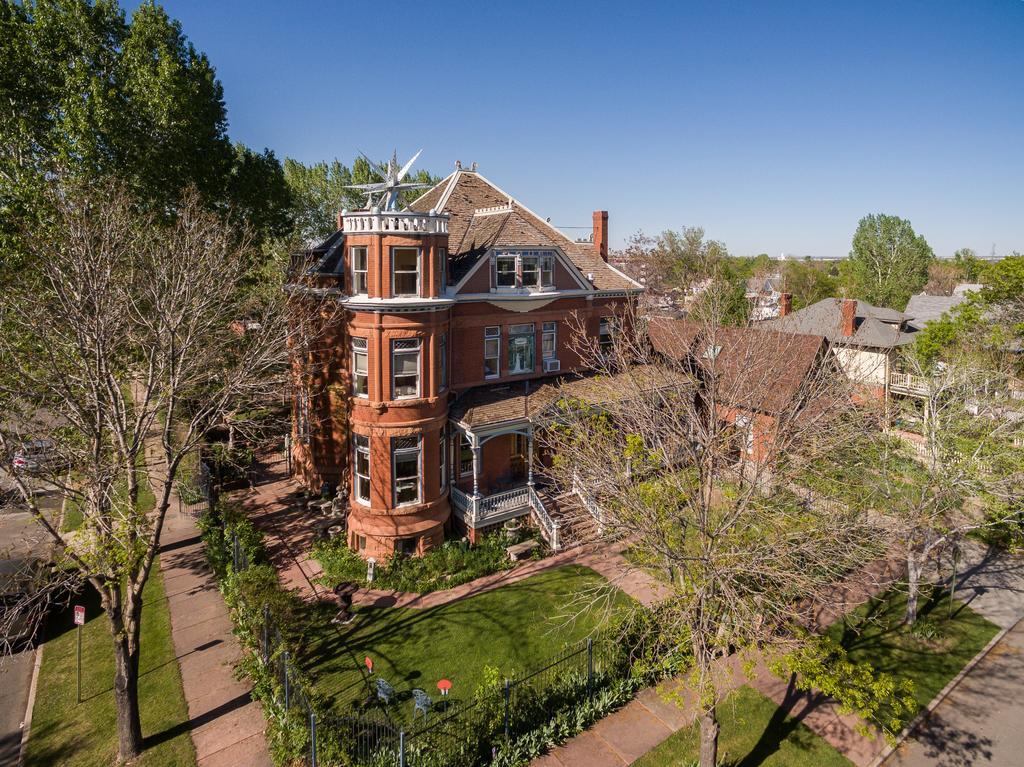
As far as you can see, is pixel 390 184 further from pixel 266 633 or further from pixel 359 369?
pixel 266 633

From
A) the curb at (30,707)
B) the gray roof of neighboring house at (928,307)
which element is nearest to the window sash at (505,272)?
the curb at (30,707)

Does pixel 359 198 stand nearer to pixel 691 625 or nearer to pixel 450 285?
pixel 450 285

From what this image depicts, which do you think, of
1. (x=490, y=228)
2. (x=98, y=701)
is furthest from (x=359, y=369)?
(x=98, y=701)

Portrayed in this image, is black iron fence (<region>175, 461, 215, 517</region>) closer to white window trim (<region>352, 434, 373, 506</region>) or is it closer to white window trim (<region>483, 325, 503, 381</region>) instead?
white window trim (<region>352, 434, 373, 506</region>)

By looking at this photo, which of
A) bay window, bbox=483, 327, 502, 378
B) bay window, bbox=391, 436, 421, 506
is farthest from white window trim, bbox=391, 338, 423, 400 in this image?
bay window, bbox=483, 327, 502, 378

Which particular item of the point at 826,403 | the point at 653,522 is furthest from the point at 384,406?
the point at 826,403

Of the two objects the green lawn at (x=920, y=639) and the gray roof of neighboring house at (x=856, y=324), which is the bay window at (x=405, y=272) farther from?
the gray roof of neighboring house at (x=856, y=324)
